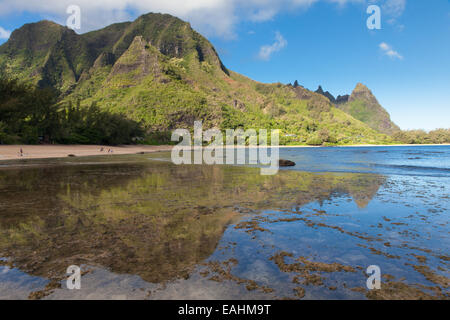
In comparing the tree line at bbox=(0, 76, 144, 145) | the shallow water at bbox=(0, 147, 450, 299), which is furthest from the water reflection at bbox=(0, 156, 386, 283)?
the tree line at bbox=(0, 76, 144, 145)

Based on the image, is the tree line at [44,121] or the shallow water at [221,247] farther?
the tree line at [44,121]

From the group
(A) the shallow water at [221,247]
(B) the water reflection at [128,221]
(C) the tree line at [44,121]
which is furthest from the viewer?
(C) the tree line at [44,121]

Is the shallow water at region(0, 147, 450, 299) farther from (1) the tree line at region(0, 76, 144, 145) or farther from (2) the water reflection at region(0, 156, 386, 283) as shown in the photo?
(1) the tree line at region(0, 76, 144, 145)

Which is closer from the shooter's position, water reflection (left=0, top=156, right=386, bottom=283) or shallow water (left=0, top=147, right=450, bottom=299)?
shallow water (left=0, top=147, right=450, bottom=299)

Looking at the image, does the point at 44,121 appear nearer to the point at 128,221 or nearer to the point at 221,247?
the point at 128,221

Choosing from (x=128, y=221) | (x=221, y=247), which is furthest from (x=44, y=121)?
(x=221, y=247)

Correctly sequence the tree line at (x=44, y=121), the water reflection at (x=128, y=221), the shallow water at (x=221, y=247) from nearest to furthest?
the shallow water at (x=221, y=247) < the water reflection at (x=128, y=221) < the tree line at (x=44, y=121)

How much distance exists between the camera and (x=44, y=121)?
59625 millimetres

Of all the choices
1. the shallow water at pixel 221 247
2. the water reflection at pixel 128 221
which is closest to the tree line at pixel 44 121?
the water reflection at pixel 128 221

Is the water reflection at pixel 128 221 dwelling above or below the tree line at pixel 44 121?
below

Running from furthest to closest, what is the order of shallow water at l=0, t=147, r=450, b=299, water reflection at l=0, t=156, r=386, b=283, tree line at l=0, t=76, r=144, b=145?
tree line at l=0, t=76, r=144, b=145
water reflection at l=0, t=156, r=386, b=283
shallow water at l=0, t=147, r=450, b=299

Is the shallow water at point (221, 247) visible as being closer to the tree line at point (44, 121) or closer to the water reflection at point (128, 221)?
the water reflection at point (128, 221)

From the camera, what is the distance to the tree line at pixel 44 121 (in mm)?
51719

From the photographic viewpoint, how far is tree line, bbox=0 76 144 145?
5172 cm
